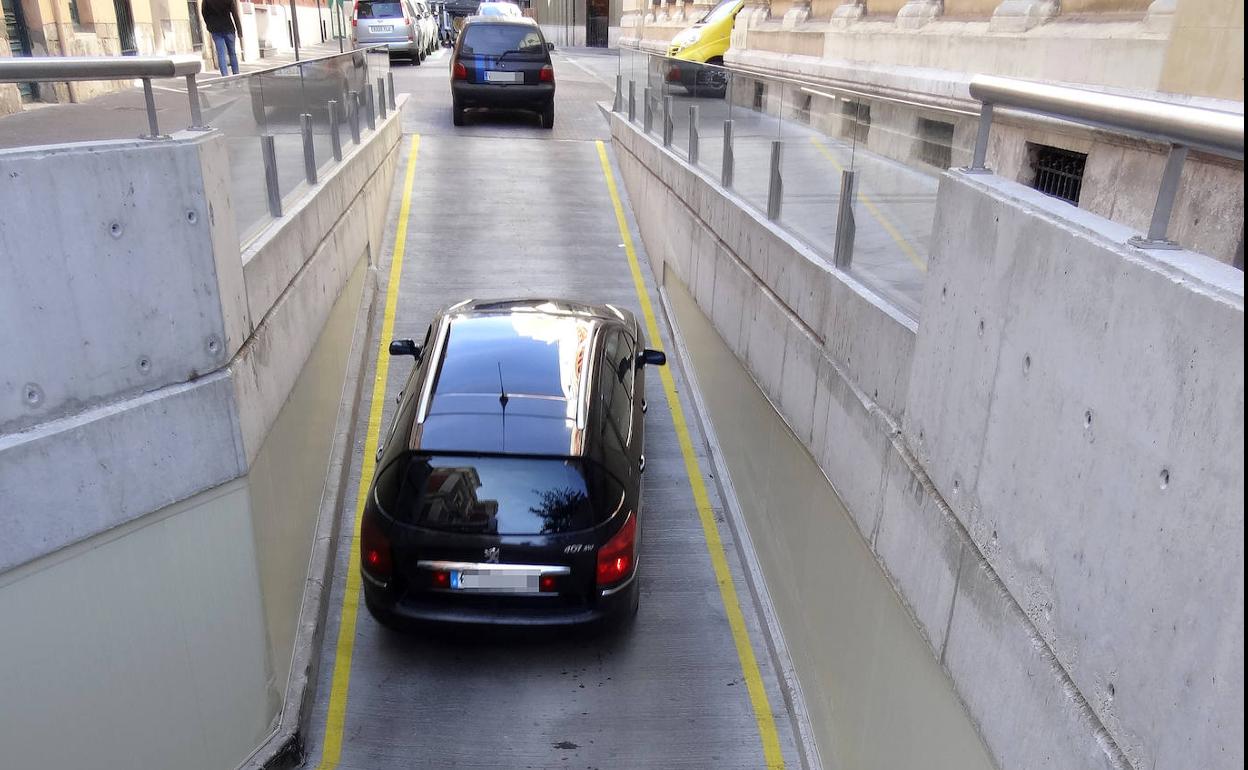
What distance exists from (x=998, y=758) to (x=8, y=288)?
4370 mm

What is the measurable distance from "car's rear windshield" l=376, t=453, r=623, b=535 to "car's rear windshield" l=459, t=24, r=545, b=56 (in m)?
13.6

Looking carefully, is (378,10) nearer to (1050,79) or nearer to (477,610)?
(1050,79)

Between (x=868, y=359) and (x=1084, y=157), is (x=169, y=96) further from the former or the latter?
(x=1084, y=157)

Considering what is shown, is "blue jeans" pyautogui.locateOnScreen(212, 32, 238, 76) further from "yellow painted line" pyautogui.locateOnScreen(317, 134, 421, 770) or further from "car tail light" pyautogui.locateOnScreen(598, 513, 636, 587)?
"car tail light" pyautogui.locateOnScreen(598, 513, 636, 587)

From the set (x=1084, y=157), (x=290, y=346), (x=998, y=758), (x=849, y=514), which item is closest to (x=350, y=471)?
(x=290, y=346)

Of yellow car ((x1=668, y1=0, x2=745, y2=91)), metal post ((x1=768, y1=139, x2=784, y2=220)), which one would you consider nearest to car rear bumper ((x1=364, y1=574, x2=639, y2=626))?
metal post ((x1=768, y1=139, x2=784, y2=220))

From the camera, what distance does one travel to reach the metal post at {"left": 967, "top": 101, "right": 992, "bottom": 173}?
398 centimetres

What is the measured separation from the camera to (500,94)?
17922mm

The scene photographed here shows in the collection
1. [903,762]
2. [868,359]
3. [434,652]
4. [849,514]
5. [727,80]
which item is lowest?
[434,652]

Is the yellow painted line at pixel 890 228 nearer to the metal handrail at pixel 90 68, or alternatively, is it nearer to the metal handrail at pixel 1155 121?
the metal handrail at pixel 1155 121

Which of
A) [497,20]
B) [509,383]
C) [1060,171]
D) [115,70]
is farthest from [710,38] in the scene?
[115,70]

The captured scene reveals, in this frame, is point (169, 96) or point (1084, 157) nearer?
point (169, 96)

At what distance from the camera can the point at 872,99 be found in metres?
5.80

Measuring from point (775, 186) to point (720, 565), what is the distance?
315 cm
